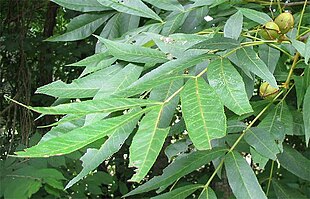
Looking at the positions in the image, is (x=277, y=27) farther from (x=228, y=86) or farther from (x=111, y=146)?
(x=111, y=146)

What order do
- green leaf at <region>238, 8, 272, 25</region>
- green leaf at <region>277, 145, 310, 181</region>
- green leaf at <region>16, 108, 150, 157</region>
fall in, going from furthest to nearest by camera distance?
green leaf at <region>277, 145, 310, 181</region> → green leaf at <region>238, 8, 272, 25</region> → green leaf at <region>16, 108, 150, 157</region>

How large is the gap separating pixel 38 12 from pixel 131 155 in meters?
2.38

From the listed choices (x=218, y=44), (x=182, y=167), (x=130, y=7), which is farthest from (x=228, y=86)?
(x=130, y=7)

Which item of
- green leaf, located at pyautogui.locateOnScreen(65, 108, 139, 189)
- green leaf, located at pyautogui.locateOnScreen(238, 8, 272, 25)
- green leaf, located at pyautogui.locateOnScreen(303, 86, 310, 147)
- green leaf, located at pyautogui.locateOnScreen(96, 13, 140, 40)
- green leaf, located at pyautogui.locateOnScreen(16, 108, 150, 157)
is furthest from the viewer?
green leaf, located at pyautogui.locateOnScreen(96, 13, 140, 40)

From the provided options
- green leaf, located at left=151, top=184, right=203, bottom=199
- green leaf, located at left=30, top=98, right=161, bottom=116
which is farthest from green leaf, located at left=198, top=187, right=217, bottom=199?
green leaf, located at left=30, top=98, right=161, bottom=116

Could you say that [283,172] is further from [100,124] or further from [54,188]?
[100,124]

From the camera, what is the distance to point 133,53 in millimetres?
712

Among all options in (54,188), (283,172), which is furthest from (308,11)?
(54,188)

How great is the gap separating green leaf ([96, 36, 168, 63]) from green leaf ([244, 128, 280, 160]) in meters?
0.18

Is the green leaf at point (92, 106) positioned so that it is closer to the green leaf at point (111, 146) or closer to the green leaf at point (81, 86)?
the green leaf at point (111, 146)

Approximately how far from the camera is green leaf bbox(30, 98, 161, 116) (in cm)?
49

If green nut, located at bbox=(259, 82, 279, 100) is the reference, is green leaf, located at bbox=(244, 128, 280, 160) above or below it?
below

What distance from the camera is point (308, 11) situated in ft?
3.26

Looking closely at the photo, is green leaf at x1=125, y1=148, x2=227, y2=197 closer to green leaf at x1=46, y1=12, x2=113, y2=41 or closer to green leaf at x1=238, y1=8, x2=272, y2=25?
green leaf at x1=238, y1=8, x2=272, y2=25
